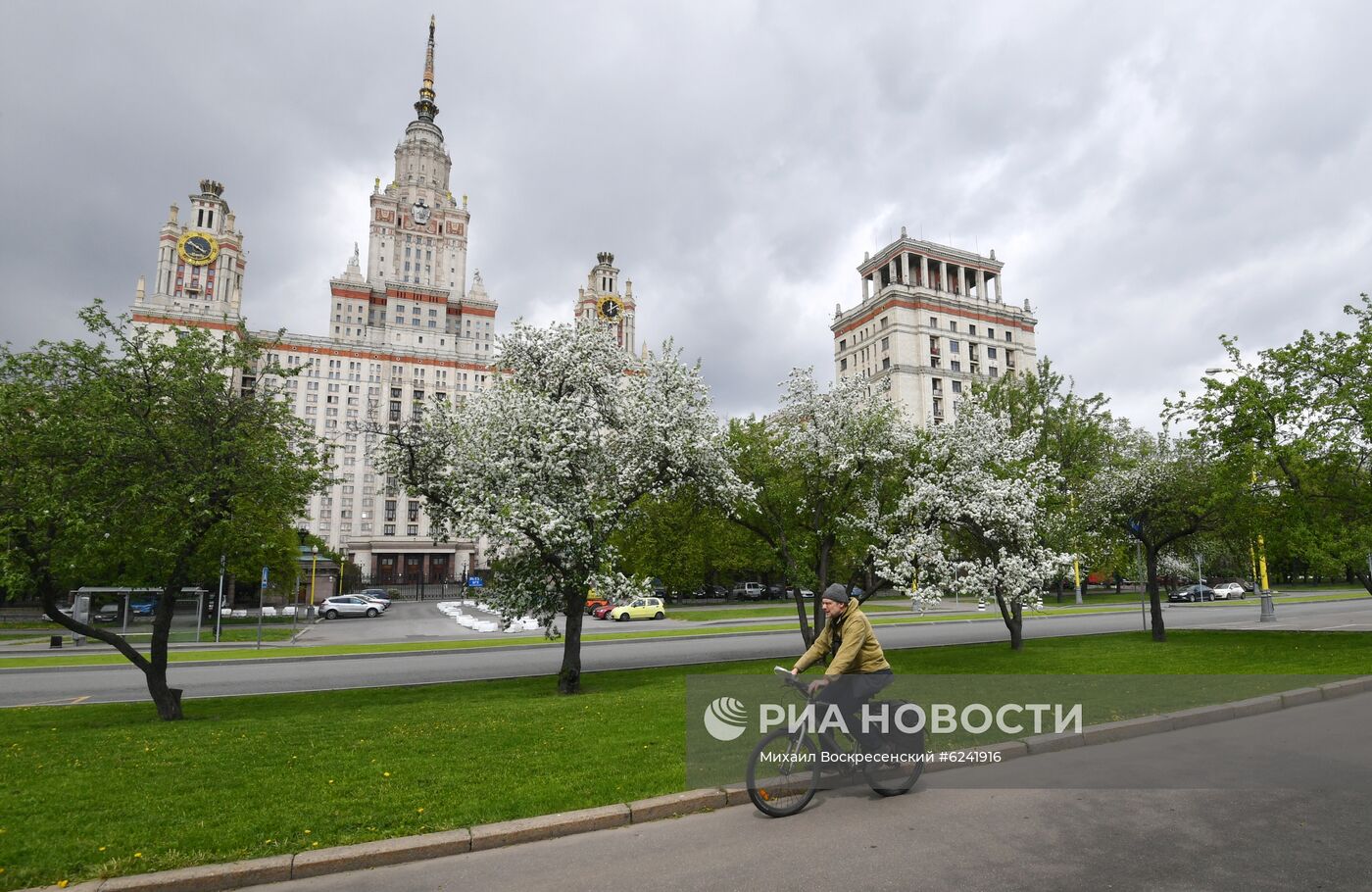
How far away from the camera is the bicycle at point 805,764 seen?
617cm

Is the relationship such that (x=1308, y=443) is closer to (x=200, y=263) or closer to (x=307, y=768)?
(x=307, y=768)

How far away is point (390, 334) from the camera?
11938 cm

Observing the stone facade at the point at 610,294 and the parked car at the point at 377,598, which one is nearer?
the parked car at the point at 377,598

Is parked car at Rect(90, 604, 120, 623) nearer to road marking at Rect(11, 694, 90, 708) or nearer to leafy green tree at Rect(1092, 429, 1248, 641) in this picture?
road marking at Rect(11, 694, 90, 708)

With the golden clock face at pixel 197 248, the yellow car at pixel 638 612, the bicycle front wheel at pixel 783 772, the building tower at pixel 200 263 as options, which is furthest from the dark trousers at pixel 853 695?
the golden clock face at pixel 197 248

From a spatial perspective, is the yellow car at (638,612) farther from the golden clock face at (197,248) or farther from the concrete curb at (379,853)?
the golden clock face at (197,248)

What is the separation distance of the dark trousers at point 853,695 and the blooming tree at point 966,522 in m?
9.59

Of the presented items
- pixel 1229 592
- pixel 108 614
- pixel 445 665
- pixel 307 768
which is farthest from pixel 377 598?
pixel 1229 592

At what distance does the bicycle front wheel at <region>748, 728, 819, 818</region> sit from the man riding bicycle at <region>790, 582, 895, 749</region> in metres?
0.38

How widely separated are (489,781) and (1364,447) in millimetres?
21686

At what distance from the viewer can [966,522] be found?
17438 mm

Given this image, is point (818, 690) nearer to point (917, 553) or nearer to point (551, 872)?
→ point (551, 872)

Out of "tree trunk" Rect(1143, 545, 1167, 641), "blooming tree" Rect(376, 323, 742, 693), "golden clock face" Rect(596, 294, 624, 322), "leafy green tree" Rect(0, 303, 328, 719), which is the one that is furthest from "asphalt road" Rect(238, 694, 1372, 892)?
"golden clock face" Rect(596, 294, 624, 322)

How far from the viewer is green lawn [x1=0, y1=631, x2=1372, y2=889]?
5.62 metres
